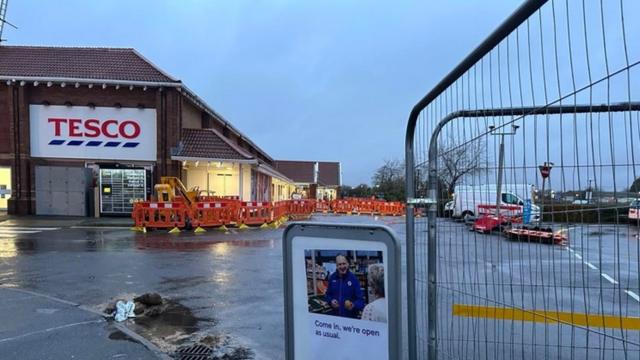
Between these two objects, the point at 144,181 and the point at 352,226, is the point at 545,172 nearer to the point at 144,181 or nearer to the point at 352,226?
the point at 352,226

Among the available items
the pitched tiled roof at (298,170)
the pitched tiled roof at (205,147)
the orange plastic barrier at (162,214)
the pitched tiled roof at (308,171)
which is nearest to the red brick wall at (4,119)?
the pitched tiled roof at (205,147)

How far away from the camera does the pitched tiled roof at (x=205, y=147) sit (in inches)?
1067

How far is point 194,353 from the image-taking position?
552 centimetres

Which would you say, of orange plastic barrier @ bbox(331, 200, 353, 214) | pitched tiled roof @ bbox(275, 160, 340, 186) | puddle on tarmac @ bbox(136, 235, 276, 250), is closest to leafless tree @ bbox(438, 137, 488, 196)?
puddle on tarmac @ bbox(136, 235, 276, 250)

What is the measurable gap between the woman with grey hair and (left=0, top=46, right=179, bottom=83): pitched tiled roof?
25698mm

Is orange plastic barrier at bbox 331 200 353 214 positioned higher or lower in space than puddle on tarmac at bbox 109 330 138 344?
higher

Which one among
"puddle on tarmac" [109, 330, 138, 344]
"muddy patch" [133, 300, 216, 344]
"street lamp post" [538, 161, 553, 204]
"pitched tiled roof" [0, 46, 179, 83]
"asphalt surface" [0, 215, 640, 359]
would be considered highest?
"pitched tiled roof" [0, 46, 179, 83]

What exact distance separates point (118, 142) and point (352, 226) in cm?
2661

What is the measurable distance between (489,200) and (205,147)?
83.5 feet

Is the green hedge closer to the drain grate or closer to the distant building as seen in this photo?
the drain grate

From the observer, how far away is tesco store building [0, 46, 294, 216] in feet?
87.8

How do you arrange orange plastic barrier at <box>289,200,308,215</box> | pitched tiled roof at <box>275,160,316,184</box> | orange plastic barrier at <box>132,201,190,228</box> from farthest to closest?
1. pitched tiled roof at <box>275,160,316,184</box>
2. orange plastic barrier at <box>289,200,308,215</box>
3. orange plastic barrier at <box>132,201,190,228</box>

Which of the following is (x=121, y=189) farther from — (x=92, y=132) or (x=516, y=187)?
(x=516, y=187)

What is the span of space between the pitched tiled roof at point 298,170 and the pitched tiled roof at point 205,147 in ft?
162
